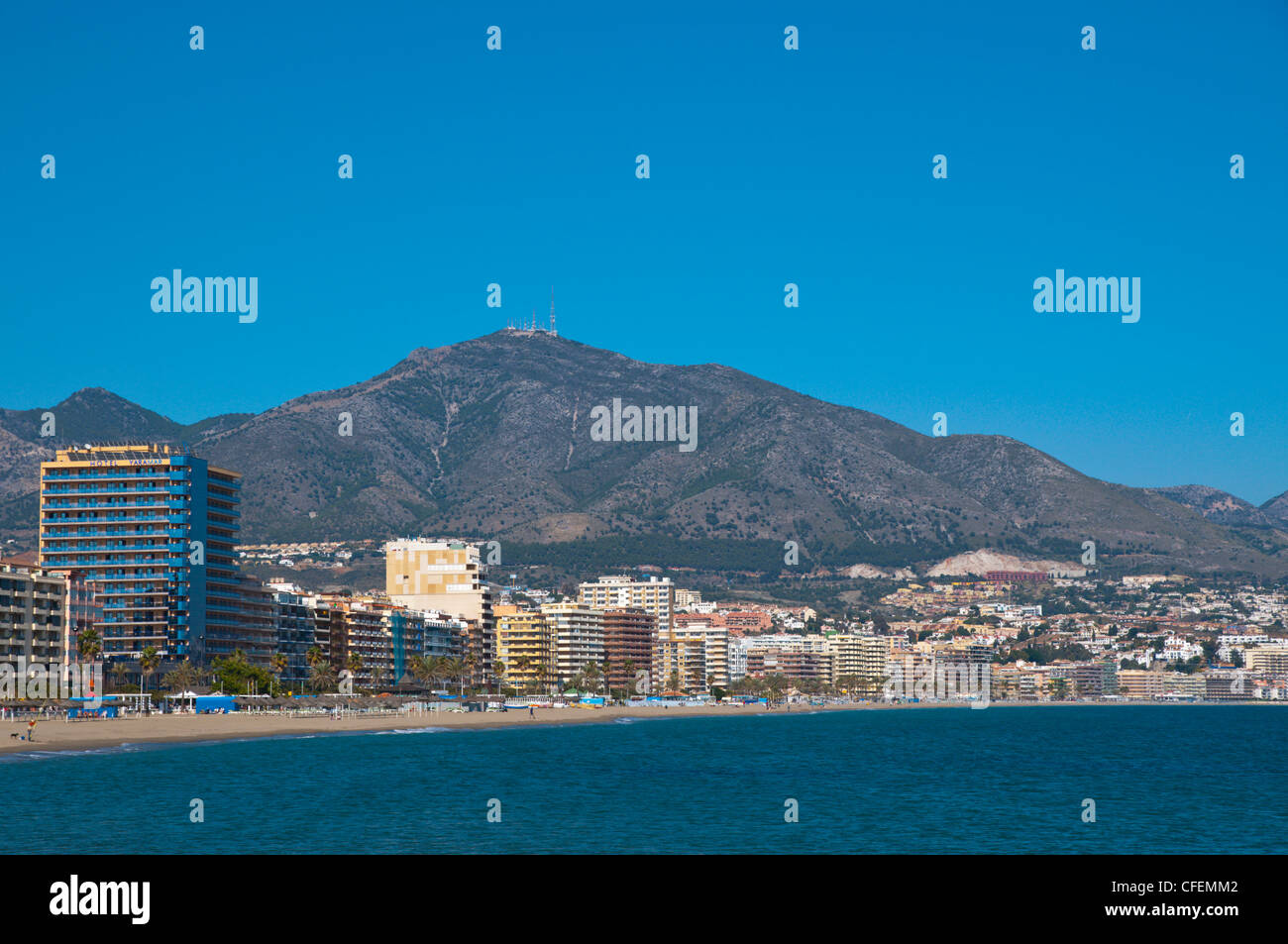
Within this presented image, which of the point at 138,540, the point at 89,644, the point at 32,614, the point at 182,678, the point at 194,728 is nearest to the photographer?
the point at 194,728

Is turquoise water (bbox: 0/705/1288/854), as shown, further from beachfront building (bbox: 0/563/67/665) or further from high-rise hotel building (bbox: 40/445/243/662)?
high-rise hotel building (bbox: 40/445/243/662)

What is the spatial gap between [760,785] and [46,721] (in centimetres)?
7808

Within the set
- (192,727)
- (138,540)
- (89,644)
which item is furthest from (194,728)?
(138,540)

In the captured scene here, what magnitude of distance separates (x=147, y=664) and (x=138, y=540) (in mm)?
17644

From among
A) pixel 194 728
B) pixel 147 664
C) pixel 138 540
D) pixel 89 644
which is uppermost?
pixel 138 540

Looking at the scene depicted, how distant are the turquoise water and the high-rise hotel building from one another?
205 ft

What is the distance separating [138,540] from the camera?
18925cm

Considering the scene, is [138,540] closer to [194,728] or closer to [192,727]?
[192,727]

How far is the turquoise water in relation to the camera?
53.3 m

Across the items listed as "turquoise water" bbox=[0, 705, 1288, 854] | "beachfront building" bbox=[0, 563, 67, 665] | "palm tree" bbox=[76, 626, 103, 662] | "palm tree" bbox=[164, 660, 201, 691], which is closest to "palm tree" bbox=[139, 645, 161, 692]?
"palm tree" bbox=[164, 660, 201, 691]

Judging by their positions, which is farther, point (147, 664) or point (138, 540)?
point (138, 540)

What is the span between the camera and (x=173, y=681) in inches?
6973

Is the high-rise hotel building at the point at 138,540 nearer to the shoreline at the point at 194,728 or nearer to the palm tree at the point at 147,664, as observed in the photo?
the palm tree at the point at 147,664
